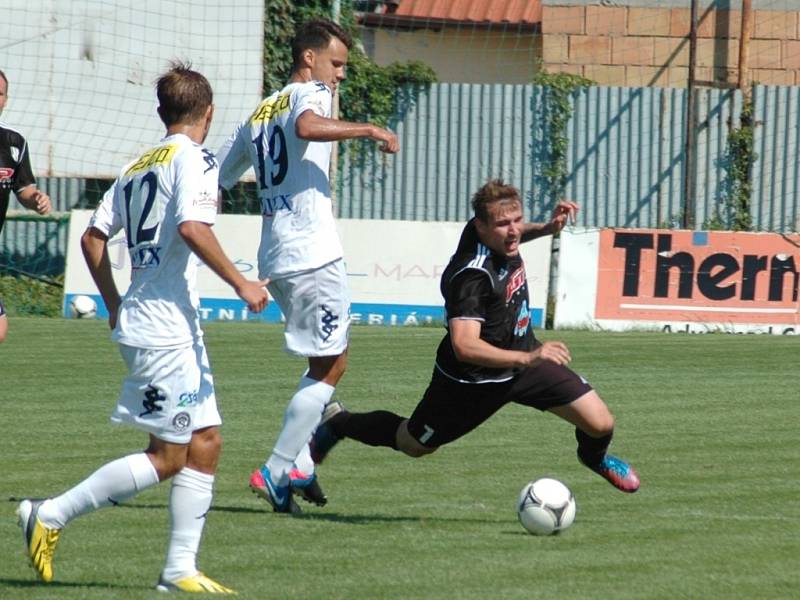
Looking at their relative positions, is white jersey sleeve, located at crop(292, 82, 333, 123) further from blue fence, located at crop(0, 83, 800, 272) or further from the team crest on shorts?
blue fence, located at crop(0, 83, 800, 272)

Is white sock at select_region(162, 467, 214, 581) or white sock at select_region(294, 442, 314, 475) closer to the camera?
white sock at select_region(162, 467, 214, 581)

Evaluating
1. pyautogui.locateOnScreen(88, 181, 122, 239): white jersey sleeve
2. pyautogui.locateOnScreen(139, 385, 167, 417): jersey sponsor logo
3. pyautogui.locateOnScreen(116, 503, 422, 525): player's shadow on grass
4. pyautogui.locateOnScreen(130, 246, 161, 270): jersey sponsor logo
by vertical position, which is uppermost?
pyautogui.locateOnScreen(88, 181, 122, 239): white jersey sleeve

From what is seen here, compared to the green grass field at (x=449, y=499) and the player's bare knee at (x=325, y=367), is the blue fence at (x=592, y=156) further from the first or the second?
the player's bare knee at (x=325, y=367)

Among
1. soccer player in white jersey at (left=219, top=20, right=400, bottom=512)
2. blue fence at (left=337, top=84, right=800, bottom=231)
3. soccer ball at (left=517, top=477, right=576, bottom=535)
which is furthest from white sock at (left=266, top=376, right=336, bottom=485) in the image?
blue fence at (left=337, top=84, right=800, bottom=231)

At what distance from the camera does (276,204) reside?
7.29 metres

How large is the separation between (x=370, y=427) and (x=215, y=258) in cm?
238

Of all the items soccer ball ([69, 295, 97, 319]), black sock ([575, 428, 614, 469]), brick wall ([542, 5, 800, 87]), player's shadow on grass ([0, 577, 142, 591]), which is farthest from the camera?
brick wall ([542, 5, 800, 87])

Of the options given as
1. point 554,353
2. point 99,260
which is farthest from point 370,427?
point 99,260

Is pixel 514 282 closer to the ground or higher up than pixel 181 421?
higher up

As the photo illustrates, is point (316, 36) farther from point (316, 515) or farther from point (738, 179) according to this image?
point (738, 179)

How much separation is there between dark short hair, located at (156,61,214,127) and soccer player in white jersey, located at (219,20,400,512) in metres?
1.51

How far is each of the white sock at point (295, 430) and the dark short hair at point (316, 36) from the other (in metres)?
1.62

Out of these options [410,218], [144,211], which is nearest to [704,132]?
[410,218]

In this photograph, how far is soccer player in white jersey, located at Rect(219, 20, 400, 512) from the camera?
23.4ft
